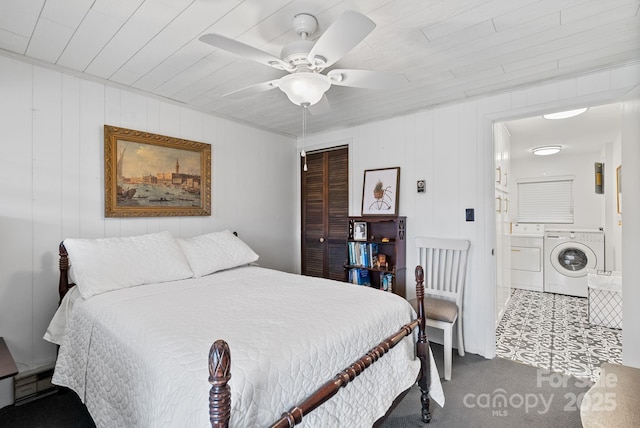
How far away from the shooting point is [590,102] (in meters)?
2.36

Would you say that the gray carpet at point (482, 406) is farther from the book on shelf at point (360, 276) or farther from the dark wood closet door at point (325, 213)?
the dark wood closet door at point (325, 213)

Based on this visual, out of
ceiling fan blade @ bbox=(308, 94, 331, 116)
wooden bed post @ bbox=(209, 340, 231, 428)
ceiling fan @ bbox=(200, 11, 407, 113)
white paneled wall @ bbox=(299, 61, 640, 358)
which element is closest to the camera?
wooden bed post @ bbox=(209, 340, 231, 428)

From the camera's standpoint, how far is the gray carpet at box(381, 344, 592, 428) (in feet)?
6.35

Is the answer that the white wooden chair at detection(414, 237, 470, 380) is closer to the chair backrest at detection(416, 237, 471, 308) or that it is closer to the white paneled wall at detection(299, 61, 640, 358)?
the chair backrest at detection(416, 237, 471, 308)

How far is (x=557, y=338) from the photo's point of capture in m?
3.16

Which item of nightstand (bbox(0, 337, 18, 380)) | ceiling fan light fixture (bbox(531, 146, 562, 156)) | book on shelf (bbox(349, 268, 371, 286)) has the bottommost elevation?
nightstand (bbox(0, 337, 18, 380))

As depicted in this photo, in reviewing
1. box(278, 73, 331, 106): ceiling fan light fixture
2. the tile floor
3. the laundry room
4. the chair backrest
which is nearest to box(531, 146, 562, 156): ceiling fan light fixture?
the laundry room

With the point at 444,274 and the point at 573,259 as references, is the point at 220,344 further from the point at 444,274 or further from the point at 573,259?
the point at 573,259

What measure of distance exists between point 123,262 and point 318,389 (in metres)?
1.64

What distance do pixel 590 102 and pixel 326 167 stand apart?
256 cm

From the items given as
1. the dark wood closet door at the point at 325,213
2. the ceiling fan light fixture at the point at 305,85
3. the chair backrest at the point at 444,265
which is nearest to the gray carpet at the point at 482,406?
the chair backrest at the point at 444,265

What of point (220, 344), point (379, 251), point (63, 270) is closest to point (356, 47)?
point (220, 344)

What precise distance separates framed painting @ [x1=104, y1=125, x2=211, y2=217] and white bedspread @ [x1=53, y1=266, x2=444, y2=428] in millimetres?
915

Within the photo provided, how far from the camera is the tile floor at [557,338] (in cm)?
266
